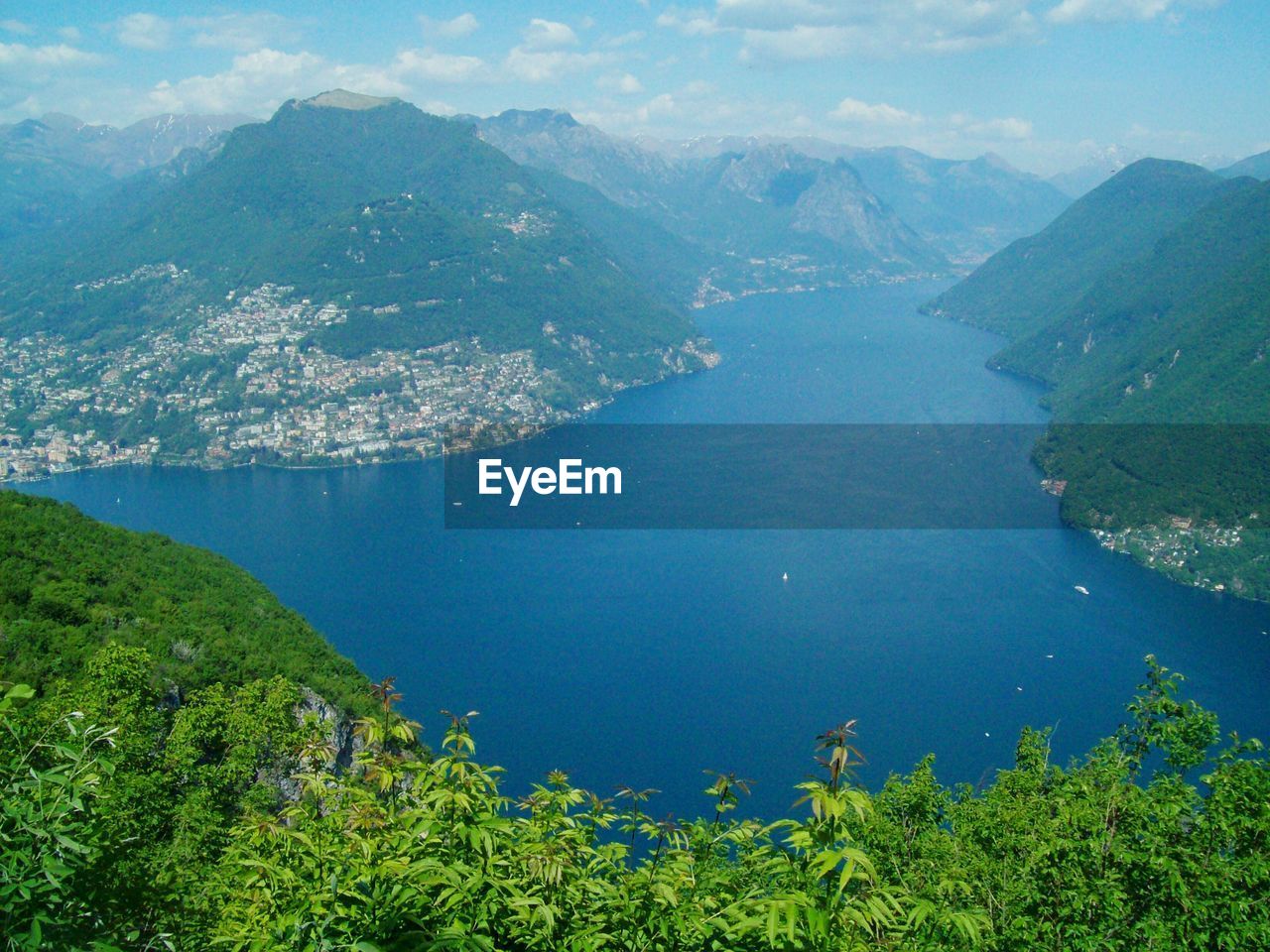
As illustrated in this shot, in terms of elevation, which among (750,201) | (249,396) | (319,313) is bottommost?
(249,396)

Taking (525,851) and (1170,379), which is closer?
(525,851)

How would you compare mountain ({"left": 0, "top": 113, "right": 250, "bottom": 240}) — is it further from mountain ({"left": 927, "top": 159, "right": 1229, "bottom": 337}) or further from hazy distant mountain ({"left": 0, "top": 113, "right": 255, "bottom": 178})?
mountain ({"left": 927, "top": 159, "right": 1229, "bottom": 337})

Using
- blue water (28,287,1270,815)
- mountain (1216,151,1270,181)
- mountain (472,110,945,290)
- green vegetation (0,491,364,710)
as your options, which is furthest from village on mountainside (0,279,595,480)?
mountain (1216,151,1270,181)

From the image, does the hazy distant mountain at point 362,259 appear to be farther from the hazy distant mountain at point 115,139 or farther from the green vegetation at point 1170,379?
the hazy distant mountain at point 115,139

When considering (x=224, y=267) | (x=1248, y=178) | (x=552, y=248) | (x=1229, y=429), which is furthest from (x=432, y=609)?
(x=1248, y=178)

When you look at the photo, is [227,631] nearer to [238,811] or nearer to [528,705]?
[528,705]

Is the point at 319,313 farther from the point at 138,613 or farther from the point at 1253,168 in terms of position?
the point at 1253,168

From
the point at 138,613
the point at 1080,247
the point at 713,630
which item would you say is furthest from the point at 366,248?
the point at 1080,247
